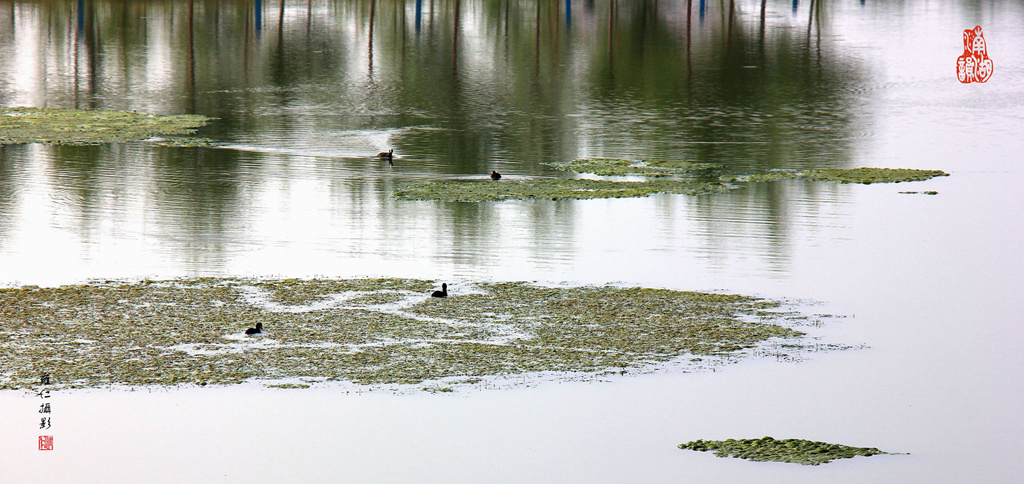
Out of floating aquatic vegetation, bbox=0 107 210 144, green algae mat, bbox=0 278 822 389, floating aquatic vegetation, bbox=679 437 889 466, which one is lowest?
floating aquatic vegetation, bbox=679 437 889 466

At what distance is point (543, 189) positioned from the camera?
67.1ft

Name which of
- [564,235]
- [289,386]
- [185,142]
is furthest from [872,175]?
[289,386]

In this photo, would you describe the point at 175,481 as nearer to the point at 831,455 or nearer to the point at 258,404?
the point at 258,404

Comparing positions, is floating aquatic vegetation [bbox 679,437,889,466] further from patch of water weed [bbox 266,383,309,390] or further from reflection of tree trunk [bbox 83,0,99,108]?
reflection of tree trunk [bbox 83,0,99,108]

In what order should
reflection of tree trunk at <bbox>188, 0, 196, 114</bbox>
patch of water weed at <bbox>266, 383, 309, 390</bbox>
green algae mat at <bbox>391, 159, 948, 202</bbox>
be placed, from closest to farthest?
patch of water weed at <bbox>266, 383, 309, 390</bbox> → green algae mat at <bbox>391, 159, 948, 202</bbox> → reflection of tree trunk at <bbox>188, 0, 196, 114</bbox>

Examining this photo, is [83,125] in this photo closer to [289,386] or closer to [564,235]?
[564,235]

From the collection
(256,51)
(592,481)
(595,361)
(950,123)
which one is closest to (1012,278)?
(595,361)

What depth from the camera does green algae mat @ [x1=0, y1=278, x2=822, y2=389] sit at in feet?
34.7

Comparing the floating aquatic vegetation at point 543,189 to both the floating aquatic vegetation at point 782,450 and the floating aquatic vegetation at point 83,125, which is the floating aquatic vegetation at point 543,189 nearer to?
the floating aquatic vegetation at point 83,125

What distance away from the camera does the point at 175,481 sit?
887 centimetres
